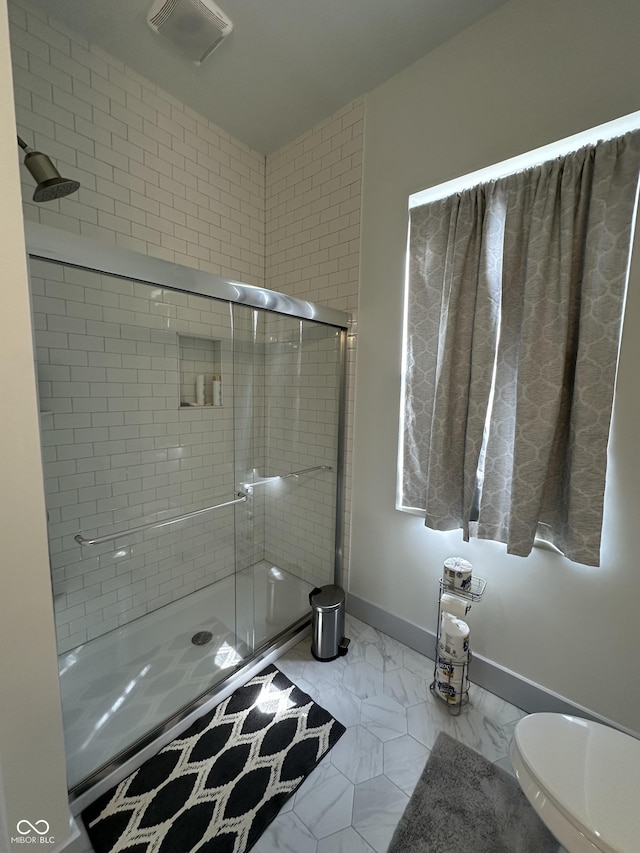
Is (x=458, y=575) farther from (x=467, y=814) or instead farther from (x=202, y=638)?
(x=202, y=638)

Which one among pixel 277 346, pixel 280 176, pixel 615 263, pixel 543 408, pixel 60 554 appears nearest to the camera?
pixel 615 263

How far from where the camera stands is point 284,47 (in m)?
1.49

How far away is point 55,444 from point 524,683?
2325mm

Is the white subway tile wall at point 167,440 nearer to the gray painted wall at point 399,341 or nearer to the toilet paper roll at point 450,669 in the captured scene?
the gray painted wall at point 399,341

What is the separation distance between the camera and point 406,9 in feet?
4.38

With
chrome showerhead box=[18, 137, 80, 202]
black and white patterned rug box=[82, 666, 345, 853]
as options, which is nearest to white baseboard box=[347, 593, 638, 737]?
black and white patterned rug box=[82, 666, 345, 853]

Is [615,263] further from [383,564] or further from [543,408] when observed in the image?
[383,564]

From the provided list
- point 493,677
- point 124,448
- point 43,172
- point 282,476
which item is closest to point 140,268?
point 43,172

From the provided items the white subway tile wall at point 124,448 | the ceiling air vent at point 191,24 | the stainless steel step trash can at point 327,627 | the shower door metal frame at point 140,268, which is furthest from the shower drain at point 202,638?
the ceiling air vent at point 191,24

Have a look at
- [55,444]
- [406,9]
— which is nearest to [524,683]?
[55,444]

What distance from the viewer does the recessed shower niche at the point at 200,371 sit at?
6.12 ft

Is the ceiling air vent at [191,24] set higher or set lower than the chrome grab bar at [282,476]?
higher

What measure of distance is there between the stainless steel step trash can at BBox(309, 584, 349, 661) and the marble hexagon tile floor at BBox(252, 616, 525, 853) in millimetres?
42

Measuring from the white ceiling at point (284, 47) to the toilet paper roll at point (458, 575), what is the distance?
234 centimetres
